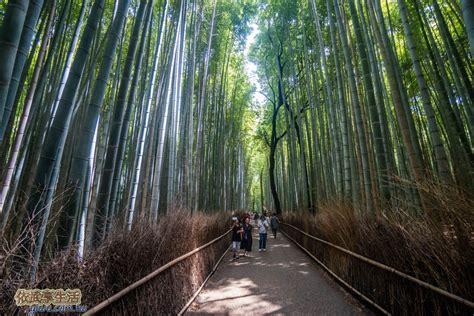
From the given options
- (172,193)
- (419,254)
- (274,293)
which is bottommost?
(274,293)

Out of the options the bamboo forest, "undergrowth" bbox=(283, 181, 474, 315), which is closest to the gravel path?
the bamboo forest

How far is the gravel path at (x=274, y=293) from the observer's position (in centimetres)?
279

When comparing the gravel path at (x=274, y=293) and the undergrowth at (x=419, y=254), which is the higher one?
the undergrowth at (x=419, y=254)

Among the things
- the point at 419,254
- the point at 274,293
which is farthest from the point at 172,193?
the point at 419,254

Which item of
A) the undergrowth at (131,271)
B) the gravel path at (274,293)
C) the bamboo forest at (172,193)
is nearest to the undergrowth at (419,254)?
the bamboo forest at (172,193)

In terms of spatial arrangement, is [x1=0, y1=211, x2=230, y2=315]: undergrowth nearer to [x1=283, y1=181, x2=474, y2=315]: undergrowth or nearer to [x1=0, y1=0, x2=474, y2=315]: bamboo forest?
[x1=0, y1=0, x2=474, y2=315]: bamboo forest

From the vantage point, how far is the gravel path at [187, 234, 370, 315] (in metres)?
2.79

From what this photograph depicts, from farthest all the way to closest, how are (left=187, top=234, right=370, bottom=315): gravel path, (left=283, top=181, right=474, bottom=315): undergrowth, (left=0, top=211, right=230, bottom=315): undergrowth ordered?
(left=187, top=234, right=370, bottom=315): gravel path, (left=283, top=181, right=474, bottom=315): undergrowth, (left=0, top=211, right=230, bottom=315): undergrowth

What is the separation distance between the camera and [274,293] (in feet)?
11.0

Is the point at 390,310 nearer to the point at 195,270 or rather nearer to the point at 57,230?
the point at 195,270

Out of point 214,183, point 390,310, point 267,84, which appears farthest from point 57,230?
point 267,84

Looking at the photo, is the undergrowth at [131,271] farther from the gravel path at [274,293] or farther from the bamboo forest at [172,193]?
the gravel path at [274,293]

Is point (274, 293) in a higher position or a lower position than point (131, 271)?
lower

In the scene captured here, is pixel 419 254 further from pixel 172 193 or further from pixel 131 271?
pixel 172 193
